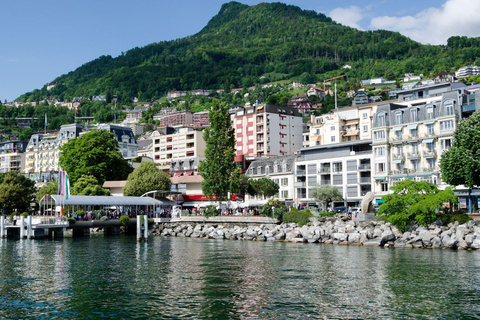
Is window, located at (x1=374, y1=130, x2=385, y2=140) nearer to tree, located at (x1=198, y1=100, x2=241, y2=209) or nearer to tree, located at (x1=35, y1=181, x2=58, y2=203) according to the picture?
tree, located at (x1=198, y1=100, x2=241, y2=209)

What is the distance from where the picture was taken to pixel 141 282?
31906mm

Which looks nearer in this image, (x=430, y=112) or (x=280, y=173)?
(x=430, y=112)

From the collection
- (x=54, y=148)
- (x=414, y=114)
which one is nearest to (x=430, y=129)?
(x=414, y=114)

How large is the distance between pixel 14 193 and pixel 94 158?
16.6 metres

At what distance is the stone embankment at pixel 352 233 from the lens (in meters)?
50.3

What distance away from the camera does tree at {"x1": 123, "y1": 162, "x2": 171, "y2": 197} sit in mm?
95750

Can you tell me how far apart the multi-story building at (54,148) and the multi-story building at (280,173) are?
233ft

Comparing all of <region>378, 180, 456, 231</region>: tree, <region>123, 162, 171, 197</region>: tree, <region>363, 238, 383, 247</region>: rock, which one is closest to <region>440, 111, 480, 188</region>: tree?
<region>378, 180, 456, 231</region>: tree

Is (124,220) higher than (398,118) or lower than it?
lower

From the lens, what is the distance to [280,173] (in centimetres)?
10225

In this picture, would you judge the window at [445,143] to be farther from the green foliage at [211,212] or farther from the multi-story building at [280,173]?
the green foliage at [211,212]

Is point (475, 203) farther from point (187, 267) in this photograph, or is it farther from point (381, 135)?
point (187, 267)

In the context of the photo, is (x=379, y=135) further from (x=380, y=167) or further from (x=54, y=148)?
(x=54, y=148)

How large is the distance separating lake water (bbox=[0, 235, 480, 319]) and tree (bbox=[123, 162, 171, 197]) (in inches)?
1882
